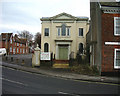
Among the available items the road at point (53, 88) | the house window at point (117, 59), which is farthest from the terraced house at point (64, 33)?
the road at point (53, 88)

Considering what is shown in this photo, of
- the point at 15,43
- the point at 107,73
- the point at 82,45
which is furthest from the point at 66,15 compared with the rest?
the point at 15,43

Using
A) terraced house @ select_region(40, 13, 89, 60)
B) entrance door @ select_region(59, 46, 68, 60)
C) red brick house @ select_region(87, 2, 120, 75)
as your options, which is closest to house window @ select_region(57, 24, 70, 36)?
terraced house @ select_region(40, 13, 89, 60)

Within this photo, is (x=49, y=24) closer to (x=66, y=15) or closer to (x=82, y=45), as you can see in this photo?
(x=66, y=15)

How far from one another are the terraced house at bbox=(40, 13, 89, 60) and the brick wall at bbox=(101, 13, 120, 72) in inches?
390

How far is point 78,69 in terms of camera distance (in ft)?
45.3

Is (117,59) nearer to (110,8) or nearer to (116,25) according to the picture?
(116,25)

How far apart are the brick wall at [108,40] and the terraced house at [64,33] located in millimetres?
Result: 9917

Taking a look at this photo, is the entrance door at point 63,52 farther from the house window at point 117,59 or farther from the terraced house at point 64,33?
the house window at point 117,59

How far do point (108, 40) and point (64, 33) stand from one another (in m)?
11.4

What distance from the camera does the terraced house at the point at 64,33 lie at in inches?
879

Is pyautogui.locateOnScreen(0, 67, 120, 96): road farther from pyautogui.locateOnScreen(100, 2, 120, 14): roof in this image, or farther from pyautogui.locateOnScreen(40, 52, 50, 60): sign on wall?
pyautogui.locateOnScreen(100, 2, 120, 14): roof

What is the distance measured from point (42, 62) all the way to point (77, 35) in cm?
1004

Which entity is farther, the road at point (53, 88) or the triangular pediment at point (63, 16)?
the triangular pediment at point (63, 16)

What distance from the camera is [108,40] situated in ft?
40.1
